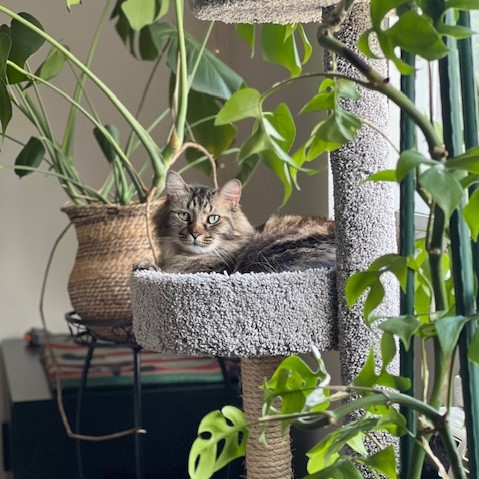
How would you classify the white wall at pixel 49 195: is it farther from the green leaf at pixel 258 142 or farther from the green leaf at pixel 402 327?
the green leaf at pixel 402 327

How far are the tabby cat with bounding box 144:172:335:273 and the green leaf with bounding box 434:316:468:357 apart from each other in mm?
653

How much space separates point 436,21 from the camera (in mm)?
544

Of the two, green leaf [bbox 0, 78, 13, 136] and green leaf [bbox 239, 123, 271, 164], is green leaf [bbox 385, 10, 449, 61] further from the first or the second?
green leaf [bbox 0, 78, 13, 136]

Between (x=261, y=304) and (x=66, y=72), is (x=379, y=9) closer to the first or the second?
(x=261, y=304)

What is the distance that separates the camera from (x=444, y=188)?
471 mm

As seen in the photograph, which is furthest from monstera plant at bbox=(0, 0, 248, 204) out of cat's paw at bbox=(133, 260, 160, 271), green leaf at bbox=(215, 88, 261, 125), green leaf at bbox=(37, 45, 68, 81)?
green leaf at bbox=(215, 88, 261, 125)

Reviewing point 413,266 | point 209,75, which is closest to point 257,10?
point 413,266

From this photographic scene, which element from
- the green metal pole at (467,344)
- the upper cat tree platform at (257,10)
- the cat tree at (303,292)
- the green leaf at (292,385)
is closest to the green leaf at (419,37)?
the green metal pole at (467,344)

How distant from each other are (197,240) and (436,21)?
86 centimetres

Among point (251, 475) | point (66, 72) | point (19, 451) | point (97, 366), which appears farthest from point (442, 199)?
point (66, 72)

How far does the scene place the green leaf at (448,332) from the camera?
20.7 inches

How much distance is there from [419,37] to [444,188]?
11cm

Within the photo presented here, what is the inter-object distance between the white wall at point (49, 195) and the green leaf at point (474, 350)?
6.56 ft

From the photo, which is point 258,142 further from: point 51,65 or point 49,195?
point 49,195
